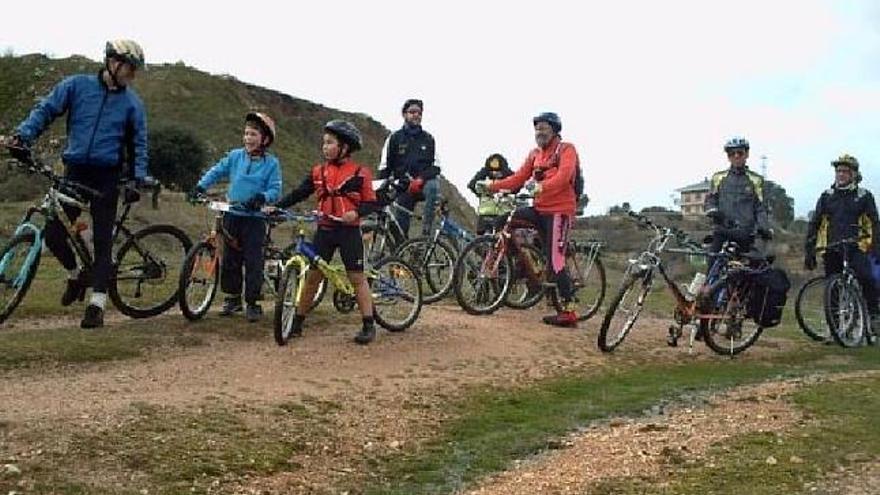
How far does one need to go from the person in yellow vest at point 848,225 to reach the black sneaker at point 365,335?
241 inches

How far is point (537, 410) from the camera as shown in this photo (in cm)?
743

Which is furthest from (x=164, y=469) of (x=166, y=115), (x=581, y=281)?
(x=166, y=115)

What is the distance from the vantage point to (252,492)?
5.17 meters

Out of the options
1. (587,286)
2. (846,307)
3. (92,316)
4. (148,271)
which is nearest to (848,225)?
(846,307)

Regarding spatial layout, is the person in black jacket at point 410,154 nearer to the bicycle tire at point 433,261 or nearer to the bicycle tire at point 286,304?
the bicycle tire at point 433,261

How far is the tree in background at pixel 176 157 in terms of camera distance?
30312mm

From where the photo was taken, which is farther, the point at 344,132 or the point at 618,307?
the point at 618,307

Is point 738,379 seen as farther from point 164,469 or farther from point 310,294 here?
point 164,469

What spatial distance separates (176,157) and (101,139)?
23072 millimetres

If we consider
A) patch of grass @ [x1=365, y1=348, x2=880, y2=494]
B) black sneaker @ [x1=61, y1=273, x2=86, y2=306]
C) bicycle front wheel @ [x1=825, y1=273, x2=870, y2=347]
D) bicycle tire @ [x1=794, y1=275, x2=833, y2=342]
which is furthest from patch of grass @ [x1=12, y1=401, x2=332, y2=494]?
bicycle tire @ [x1=794, y1=275, x2=833, y2=342]

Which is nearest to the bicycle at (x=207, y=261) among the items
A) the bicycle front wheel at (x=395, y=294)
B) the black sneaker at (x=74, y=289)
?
the bicycle front wheel at (x=395, y=294)

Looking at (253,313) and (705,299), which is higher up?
(705,299)

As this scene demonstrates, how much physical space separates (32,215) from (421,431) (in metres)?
3.98

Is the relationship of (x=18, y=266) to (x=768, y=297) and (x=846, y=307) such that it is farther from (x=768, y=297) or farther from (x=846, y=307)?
(x=846, y=307)
